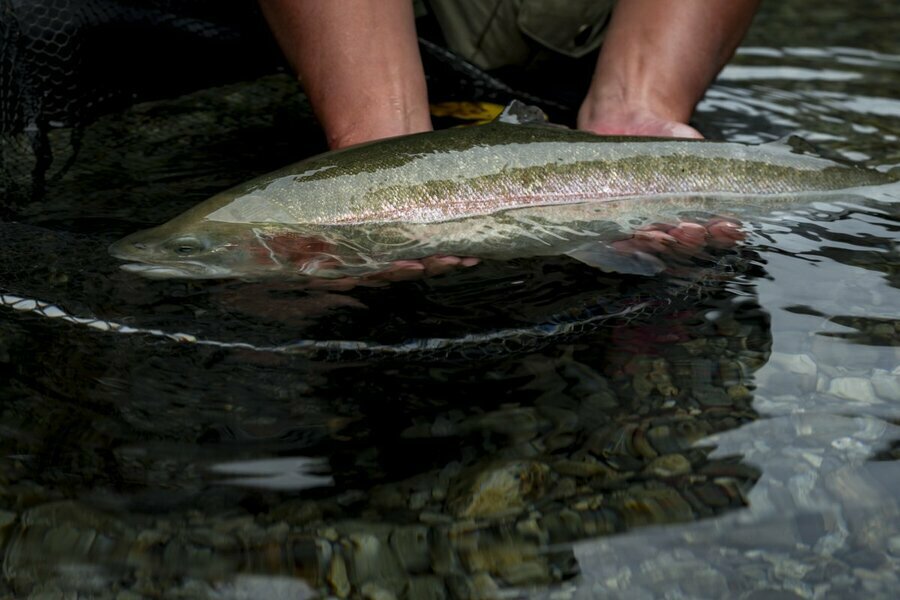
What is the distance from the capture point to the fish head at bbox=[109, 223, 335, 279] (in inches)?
95.3

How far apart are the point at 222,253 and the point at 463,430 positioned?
2.86 feet

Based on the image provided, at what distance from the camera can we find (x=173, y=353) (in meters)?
2.15

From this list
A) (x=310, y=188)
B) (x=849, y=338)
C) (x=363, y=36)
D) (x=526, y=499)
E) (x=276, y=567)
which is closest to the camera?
(x=276, y=567)

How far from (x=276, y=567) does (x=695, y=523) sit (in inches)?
30.3

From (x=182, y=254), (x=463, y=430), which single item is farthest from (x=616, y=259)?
(x=182, y=254)

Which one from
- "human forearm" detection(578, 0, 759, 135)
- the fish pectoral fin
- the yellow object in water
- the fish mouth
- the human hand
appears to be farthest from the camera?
the yellow object in water

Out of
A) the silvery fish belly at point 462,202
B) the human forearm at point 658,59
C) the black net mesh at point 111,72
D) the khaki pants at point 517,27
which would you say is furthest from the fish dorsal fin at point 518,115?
the khaki pants at point 517,27

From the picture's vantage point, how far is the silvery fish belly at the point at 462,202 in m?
2.47

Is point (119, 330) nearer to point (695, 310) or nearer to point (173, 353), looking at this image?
point (173, 353)

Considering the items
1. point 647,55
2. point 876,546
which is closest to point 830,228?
point 647,55

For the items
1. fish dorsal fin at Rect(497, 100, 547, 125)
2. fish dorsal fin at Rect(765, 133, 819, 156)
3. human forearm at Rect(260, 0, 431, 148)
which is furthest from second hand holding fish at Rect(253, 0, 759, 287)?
fish dorsal fin at Rect(497, 100, 547, 125)

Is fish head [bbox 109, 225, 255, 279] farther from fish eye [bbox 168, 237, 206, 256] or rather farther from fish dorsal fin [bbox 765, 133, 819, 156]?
fish dorsal fin [bbox 765, 133, 819, 156]

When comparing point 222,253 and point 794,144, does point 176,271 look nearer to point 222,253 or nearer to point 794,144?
point 222,253

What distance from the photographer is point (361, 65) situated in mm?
3080
